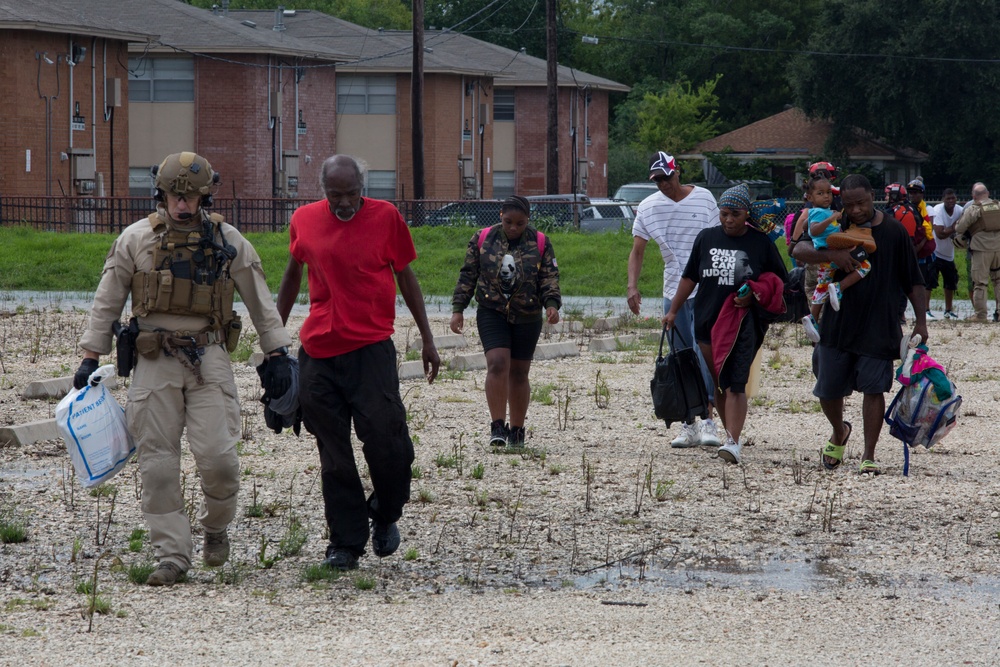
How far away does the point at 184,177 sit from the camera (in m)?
6.02

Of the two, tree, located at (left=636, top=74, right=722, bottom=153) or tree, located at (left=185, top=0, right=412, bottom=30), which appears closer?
tree, located at (left=636, top=74, right=722, bottom=153)

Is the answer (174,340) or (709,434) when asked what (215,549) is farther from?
(709,434)

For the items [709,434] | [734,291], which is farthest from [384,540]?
[709,434]

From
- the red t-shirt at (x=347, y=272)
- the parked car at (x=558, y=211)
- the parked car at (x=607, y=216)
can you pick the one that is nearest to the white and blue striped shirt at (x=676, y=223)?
the red t-shirt at (x=347, y=272)

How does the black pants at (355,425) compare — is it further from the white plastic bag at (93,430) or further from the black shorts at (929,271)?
the black shorts at (929,271)

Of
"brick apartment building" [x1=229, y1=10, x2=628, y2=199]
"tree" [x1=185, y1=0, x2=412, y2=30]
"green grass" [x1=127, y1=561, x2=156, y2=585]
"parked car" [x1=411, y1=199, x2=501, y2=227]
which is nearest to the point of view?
"green grass" [x1=127, y1=561, x2=156, y2=585]

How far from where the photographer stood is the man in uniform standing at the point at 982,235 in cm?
1877

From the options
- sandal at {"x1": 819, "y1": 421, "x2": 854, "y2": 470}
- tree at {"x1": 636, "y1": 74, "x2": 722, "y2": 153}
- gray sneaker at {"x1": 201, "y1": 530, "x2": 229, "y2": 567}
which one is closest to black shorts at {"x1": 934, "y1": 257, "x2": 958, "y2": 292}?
sandal at {"x1": 819, "y1": 421, "x2": 854, "y2": 470}

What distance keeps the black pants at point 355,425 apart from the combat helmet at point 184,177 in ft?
2.79

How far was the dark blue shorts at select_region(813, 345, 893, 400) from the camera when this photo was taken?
28.1ft

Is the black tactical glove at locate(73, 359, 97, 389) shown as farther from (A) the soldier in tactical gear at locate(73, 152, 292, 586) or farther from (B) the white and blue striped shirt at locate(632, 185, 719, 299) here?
(B) the white and blue striped shirt at locate(632, 185, 719, 299)

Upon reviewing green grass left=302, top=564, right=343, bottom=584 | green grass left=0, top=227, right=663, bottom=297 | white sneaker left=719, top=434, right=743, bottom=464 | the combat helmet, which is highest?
the combat helmet

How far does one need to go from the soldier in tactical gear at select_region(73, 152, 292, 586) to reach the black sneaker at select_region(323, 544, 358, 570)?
1.71 ft

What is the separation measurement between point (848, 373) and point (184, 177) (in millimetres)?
4448
